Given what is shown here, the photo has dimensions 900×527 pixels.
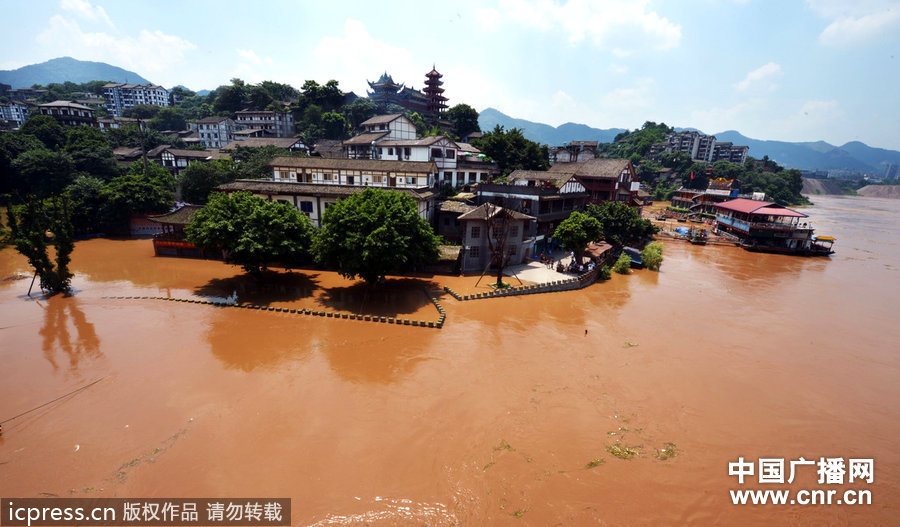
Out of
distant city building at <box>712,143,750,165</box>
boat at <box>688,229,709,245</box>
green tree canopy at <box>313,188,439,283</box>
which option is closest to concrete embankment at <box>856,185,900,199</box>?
distant city building at <box>712,143,750,165</box>

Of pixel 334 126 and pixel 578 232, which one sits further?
pixel 334 126

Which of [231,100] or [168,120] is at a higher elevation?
[231,100]

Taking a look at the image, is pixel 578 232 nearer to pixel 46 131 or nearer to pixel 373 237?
pixel 373 237

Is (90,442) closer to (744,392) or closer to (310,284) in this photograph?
(310,284)

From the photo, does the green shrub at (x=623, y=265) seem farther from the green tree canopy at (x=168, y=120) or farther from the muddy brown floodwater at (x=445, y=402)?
the green tree canopy at (x=168, y=120)

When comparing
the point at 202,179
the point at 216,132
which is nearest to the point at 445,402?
the point at 202,179

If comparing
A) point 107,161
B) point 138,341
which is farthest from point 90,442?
point 107,161
